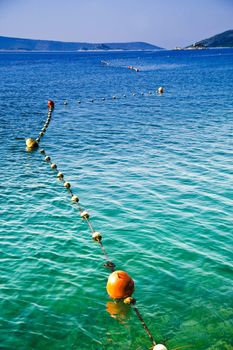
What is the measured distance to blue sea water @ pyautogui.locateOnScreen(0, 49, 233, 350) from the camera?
1320 centimetres

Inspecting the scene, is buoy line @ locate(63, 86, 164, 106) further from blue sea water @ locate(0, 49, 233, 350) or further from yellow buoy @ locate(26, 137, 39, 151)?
yellow buoy @ locate(26, 137, 39, 151)

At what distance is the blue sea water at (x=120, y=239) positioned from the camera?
1320 cm

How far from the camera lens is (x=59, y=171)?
2895cm

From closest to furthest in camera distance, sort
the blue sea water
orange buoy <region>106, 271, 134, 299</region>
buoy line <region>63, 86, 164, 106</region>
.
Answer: the blue sea water
orange buoy <region>106, 271, 134, 299</region>
buoy line <region>63, 86, 164, 106</region>

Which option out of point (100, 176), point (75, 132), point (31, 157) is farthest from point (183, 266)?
point (75, 132)

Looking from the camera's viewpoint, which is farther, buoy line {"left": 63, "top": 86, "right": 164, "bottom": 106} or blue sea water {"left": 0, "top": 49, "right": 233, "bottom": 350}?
buoy line {"left": 63, "top": 86, "right": 164, "bottom": 106}

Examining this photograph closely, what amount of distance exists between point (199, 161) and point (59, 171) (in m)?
11.1

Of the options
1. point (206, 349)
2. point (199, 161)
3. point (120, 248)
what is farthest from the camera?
point (199, 161)

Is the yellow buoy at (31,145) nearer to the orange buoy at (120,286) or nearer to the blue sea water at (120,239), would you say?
the blue sea water at (120,239)

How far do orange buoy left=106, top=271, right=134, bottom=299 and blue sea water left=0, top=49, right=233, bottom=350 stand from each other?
0.54 meters

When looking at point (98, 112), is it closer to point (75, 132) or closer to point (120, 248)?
point (75, 132)

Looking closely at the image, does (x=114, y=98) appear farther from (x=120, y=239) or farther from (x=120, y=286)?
(x=120, y=286)

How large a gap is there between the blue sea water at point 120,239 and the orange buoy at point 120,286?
54cm

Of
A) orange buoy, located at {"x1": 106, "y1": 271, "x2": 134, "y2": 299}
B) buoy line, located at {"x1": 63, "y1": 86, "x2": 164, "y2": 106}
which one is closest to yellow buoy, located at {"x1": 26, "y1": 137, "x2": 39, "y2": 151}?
orange buoy, located at {"x1": 106, "y1": 271, "x2": 134, "y2": 299}
